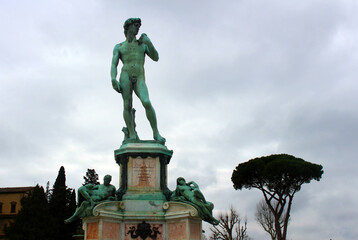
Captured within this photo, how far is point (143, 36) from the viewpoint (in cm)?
1239

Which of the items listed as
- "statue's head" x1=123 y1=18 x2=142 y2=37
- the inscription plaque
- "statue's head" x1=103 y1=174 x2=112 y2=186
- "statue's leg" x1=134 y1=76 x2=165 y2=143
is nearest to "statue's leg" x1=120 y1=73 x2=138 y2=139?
"statue's leg" x1=134 y1=76 x2=165 y2=143

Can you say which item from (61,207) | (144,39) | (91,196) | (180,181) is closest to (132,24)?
(144,39)

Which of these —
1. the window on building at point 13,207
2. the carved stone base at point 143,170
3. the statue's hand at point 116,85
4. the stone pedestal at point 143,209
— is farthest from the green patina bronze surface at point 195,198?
the window on building at point 13,207

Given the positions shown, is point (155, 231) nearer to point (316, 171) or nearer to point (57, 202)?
point (316, 171)

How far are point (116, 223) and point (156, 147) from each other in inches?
89.3

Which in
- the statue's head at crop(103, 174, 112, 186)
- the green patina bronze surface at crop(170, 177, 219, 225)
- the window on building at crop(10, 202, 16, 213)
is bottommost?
the green patina bronze surface at crop(170, 177, 219, 225)

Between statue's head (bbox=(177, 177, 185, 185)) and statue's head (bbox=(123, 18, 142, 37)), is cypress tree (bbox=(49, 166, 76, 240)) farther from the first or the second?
statue's head (bbox=(177, 177, 185, 185))

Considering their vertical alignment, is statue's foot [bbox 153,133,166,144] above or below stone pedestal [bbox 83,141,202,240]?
above

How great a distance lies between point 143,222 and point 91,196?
142cm

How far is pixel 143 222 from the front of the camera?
10.0 metres

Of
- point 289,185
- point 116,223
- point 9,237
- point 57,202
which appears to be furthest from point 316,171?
point 116,223

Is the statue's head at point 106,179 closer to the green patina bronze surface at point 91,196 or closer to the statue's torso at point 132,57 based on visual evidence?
the green patina bronze surface at point 91,196

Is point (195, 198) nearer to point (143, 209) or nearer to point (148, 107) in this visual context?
point (143, 209)

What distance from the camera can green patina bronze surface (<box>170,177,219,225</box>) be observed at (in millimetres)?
10102
